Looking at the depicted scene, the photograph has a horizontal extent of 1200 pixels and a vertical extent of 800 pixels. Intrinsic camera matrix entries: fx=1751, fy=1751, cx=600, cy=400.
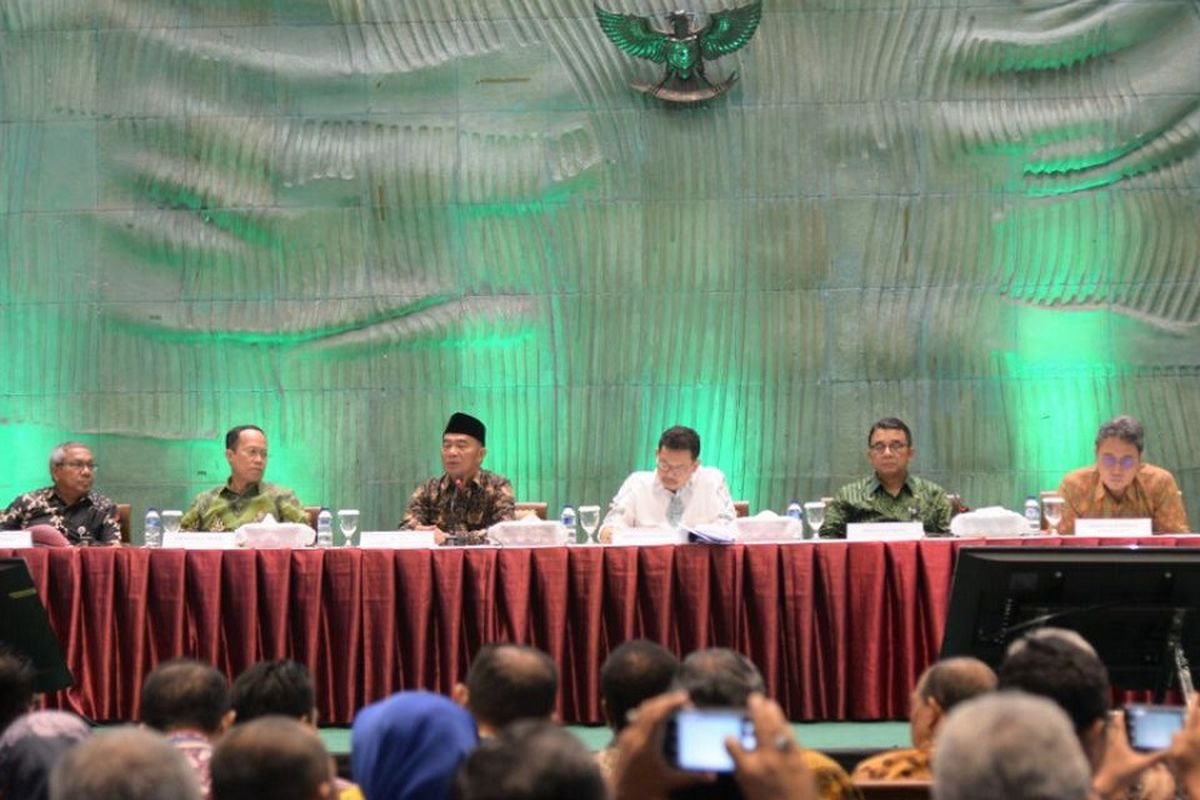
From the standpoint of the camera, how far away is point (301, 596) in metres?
5.79

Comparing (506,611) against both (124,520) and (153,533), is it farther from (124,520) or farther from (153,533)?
(124,520)

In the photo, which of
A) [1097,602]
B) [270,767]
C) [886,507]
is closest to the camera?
[270,767]

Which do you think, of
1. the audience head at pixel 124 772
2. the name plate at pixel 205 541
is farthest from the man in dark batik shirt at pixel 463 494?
the audience head at pixel 124 772

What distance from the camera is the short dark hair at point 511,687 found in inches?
115

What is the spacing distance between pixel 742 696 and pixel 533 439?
18.5 ft

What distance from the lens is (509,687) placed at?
9.61 feet

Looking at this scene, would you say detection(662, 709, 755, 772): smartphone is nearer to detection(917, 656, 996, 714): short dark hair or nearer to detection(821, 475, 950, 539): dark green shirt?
detection(917, 656, 996, 714): short dark hair

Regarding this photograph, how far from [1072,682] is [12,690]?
1992mm

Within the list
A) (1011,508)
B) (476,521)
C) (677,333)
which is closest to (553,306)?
(677,333)

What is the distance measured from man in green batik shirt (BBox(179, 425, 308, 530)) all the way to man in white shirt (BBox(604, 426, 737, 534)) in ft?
4.23

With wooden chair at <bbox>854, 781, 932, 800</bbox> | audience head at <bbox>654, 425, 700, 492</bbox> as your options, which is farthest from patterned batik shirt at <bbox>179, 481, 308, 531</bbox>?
wooden chair at <bbox>854, 781, 932, 800</bbox>

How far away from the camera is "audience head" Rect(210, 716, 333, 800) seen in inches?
87.0

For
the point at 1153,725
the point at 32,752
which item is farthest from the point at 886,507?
the point at 32,752

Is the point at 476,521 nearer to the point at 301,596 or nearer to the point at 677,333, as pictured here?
the point at 301,596
